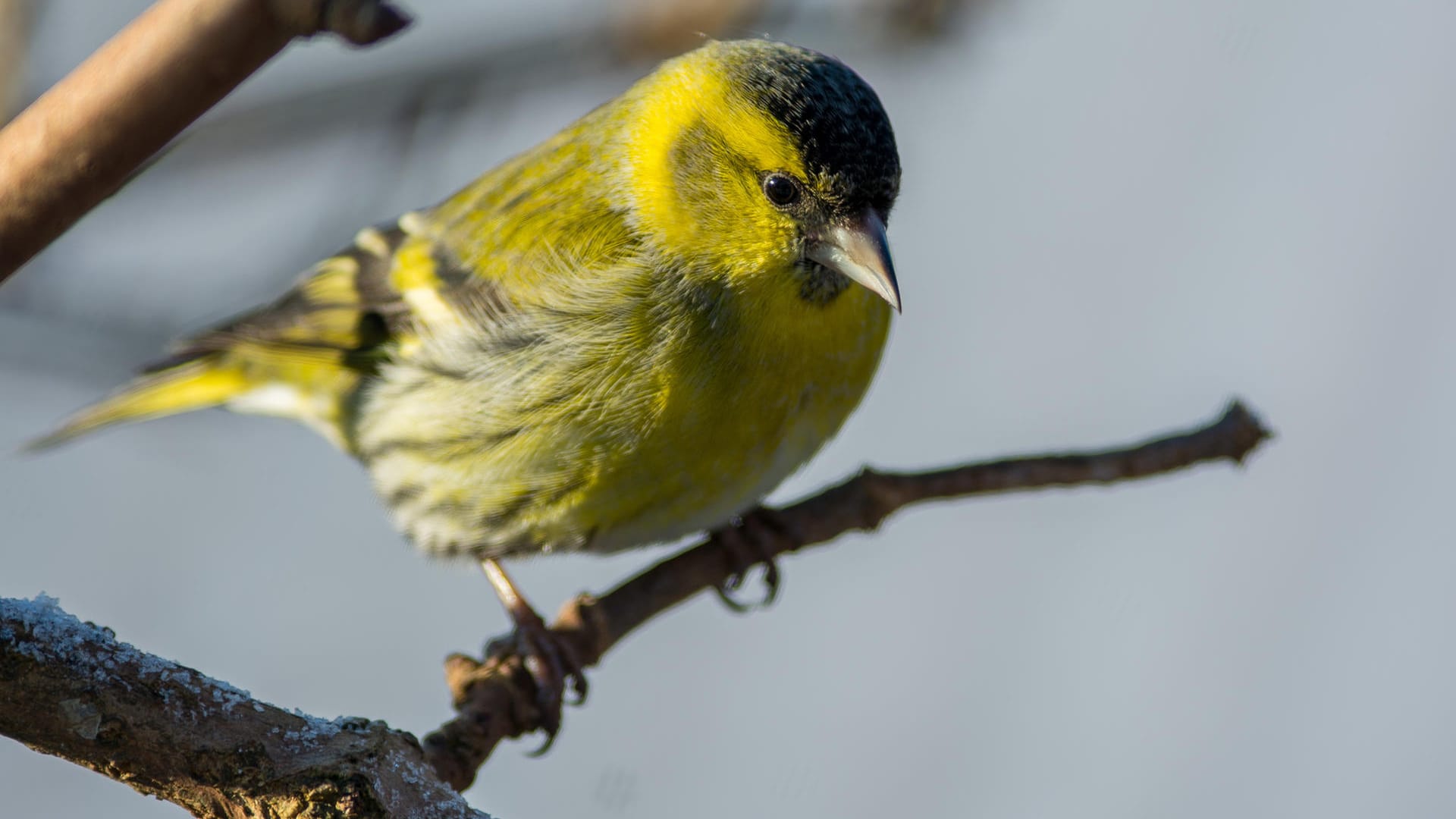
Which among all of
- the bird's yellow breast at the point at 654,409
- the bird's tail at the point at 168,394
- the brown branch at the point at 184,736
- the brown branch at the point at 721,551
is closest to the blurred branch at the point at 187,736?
the brown branch at the point at 184,736

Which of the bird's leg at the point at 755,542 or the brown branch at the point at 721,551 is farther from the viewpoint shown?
the bird's leg at the point at 755,542

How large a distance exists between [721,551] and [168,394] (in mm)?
1820

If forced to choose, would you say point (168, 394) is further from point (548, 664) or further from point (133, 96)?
point (133, 96)

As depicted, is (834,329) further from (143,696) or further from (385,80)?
(143,696)

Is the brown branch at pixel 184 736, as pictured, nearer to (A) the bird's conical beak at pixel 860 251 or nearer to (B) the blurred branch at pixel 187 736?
(B) the blurred branch at pixel 187 736

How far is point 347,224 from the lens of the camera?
3129 millimetres

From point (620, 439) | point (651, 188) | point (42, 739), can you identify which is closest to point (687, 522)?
point (620, 439)

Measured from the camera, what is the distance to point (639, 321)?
278 cm

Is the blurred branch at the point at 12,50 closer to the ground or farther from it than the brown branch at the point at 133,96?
farther from it

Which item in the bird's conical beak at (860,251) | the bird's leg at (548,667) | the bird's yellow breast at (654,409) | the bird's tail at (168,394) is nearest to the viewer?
the bird's conical beak at (860,251)

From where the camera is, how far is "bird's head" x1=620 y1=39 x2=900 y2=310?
2.53m

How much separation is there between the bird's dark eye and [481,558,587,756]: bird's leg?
1140mm

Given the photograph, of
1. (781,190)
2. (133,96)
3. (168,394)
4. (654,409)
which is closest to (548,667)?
(654,409)

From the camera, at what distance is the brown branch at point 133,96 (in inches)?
48.6
